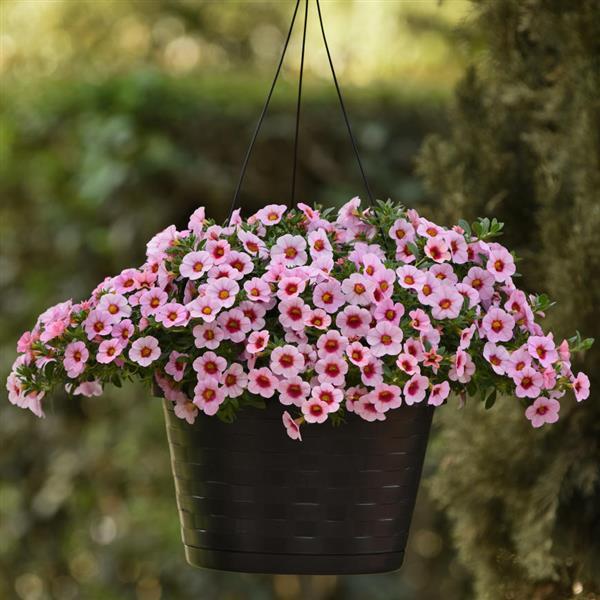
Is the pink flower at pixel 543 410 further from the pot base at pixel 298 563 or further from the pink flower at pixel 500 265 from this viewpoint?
the pot base at pixel 298 563

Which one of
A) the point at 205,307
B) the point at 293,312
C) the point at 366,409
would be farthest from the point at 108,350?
the point at 366,409

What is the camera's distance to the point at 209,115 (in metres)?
3.49

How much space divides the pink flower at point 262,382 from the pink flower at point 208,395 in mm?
43

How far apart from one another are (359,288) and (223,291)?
185 mm

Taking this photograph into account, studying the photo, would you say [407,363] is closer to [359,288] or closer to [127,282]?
[359,288]

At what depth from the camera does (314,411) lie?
1.38m

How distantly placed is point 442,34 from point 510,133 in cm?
353

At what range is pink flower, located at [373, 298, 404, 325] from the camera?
1.42 m

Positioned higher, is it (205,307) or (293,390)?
(205,307)

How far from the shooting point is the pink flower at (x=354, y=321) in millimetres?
1415

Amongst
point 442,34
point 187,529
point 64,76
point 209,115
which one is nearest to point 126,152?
point 209,115

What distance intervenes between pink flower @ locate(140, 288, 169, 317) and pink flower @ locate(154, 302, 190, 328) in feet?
0.11

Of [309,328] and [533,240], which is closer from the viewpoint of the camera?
[309,328]

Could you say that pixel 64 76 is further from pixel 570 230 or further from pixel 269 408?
pixel 269 408
